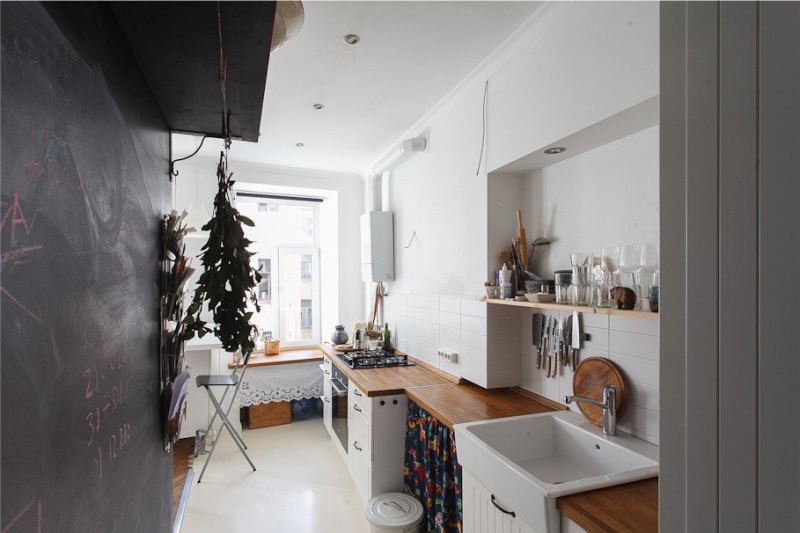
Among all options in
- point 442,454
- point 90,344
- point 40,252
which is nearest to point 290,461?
point 442,454

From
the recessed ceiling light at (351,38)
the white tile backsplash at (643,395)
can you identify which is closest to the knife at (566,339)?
the white tile backsplash at (643,395)

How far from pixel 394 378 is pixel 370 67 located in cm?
201

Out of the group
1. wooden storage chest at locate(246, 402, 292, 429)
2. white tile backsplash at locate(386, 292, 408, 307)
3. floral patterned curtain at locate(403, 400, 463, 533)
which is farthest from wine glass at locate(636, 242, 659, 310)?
wooden storage chest at locate(246, 402, 292, 429)

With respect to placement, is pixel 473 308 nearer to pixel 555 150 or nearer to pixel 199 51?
pixel 555 150

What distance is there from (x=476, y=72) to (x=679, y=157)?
2.09 m

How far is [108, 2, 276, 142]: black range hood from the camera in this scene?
26.0 inches

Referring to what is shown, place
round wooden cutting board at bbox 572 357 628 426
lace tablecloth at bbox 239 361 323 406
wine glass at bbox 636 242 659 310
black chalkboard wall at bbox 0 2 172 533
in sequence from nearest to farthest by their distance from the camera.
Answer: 1. black chalkboard wall at bbox 0 2 172 533
2. wine glass at bbox 636 242 659 310
3. round wooden cutting board at bbox 572 357 628 426
4. lace tablecloth at bbox 239 361 323 406

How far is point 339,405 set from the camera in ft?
11.3

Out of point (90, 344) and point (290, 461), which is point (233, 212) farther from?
point (290, 461)

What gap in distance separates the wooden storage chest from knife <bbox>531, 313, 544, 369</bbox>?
3.01m

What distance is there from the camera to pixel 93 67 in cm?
64

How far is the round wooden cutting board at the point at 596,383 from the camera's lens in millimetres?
1686

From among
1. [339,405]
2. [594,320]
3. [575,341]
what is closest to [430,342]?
[339,405]

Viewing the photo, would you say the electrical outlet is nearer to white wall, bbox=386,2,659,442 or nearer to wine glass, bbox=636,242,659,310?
white wall, bbox=386,2,659,442
